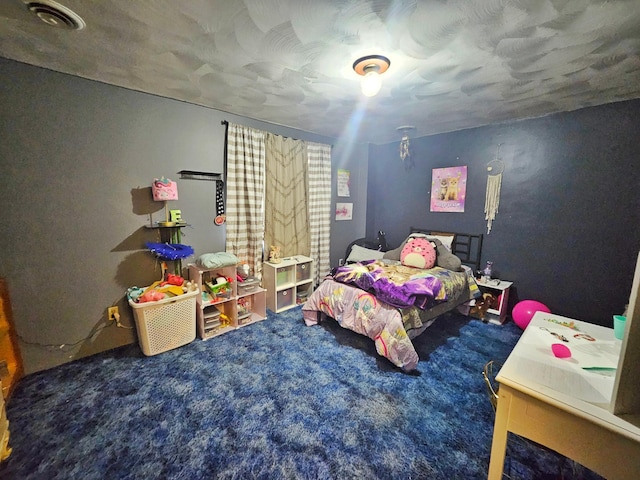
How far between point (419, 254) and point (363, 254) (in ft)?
3.19

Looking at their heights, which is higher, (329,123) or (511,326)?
(329,123)

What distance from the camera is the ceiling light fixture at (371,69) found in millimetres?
1731

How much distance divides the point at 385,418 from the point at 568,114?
348 centimetres

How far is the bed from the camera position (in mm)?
2178

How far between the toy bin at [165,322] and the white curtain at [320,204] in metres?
1.82

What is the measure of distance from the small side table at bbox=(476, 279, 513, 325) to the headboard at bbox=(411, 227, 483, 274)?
13.5 inches

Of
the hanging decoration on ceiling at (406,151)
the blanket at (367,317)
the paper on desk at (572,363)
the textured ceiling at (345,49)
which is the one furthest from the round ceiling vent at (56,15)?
the hanging decoration on ceiling at (406,151)

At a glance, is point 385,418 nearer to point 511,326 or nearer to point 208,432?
point 208,432

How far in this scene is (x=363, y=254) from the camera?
13.0ft

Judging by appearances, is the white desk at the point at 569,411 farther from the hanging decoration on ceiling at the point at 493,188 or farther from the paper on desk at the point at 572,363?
the hanging decoration on ceiling at the point at 493,188

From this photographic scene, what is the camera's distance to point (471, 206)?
346 centimetres

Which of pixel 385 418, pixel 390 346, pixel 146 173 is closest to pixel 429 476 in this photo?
pixel 385 418

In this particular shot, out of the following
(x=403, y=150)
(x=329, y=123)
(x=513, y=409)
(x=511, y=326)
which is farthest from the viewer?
(x=403, y=150)

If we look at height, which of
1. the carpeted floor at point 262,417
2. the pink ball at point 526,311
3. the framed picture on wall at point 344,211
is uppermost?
the framed picture on wall at point 344,211
